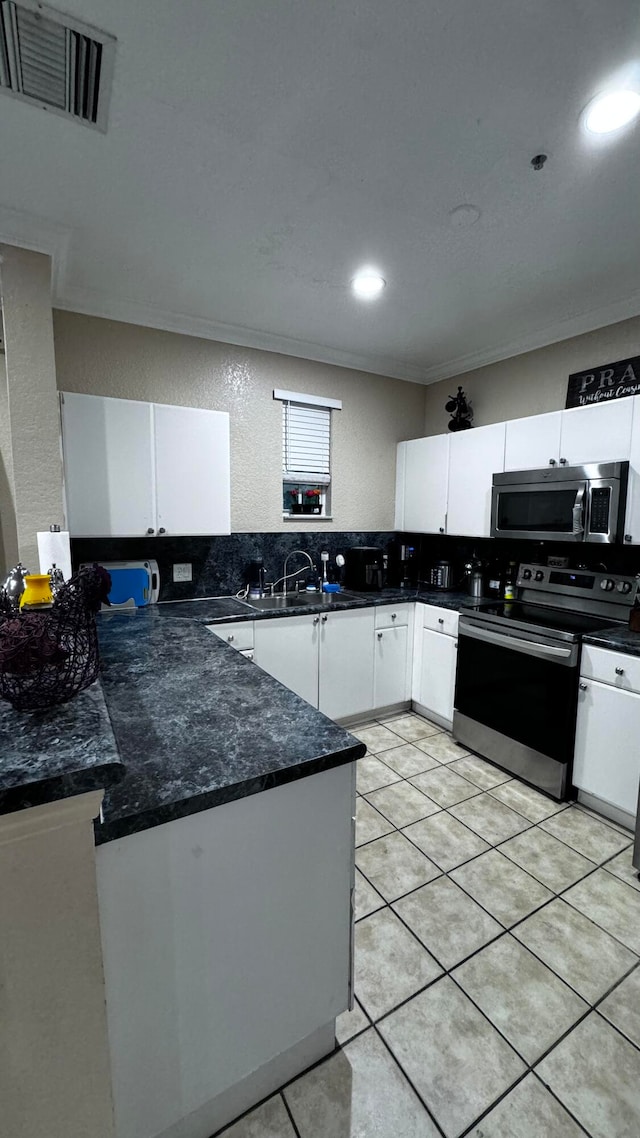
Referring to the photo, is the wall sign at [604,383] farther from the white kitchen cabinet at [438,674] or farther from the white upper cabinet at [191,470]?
the white upper cabinet at [191,470]

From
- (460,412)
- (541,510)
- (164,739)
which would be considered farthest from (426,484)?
(164,739)

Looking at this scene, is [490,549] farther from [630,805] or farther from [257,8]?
[257,8]

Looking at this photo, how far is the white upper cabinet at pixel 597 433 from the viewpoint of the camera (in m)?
2.40

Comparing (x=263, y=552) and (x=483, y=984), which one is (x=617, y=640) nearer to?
(x=483, y=984)

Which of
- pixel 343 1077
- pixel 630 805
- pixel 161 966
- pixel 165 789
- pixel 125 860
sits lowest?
pixel 343 1077

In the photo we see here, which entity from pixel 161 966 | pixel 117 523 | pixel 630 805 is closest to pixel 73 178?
pixel 117 523

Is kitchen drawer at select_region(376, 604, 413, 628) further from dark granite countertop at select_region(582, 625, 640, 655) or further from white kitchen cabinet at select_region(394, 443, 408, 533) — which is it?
dark granite countertop at select_region(582, 625, 640, 655)

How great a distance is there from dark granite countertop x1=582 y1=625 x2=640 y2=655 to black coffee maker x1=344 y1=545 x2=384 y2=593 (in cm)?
153

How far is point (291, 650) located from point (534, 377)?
2.45m

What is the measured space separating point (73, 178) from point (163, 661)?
5.90ft

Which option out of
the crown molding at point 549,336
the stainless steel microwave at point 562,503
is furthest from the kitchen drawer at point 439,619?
the crown molding at point 549,336

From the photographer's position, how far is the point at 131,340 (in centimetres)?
282

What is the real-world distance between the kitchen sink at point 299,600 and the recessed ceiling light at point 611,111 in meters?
2.39

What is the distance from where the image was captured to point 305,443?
3.52 meters
